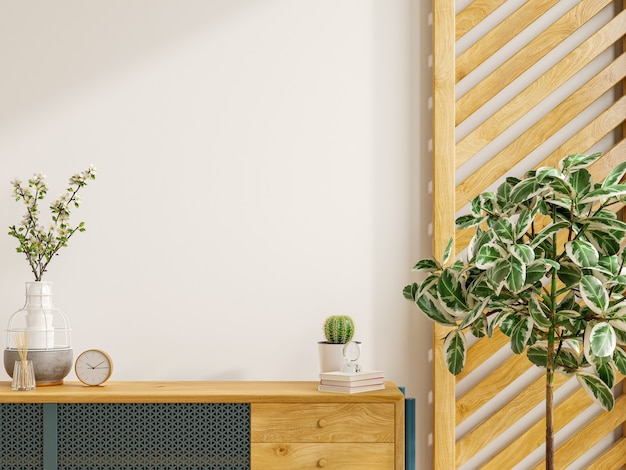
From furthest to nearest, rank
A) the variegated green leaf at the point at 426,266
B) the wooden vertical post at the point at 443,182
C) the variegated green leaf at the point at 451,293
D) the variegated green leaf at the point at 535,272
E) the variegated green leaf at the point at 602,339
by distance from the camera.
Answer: the wooden vertical post at the point at 443,182 → the variegated green leaf at the point at 426,266 → the variegated green leaf at the point at 451,293 → the variegated green leaf at the point at 535,272 → the variegated green leaf at the point at 602,339

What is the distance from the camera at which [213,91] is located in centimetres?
289

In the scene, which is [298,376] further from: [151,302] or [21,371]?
[21,371]

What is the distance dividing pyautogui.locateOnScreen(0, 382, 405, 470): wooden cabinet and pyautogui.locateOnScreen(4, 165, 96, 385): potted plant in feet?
0.54

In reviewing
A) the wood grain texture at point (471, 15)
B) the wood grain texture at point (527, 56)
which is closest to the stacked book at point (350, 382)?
the wood grain texture at point (527, 56)

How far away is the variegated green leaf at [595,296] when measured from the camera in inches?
83.5

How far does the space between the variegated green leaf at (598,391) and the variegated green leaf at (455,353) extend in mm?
362

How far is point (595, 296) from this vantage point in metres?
2.12

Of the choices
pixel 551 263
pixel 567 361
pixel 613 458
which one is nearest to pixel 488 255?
pixel 551 263

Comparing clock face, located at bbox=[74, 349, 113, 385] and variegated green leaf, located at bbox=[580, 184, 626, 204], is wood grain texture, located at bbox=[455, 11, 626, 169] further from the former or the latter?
clock face, located at bbox=[74, 349, 113, 385]

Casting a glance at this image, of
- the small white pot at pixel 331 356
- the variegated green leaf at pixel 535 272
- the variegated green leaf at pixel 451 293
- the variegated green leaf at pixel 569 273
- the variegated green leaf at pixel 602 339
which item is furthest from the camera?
the small white pot at pixel 331 356

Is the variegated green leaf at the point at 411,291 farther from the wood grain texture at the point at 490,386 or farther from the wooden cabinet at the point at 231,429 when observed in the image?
the wood grain texture at the point at 490,386

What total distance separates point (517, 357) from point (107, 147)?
5.58 ft

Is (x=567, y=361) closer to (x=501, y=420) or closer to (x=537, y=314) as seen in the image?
(x=537, y=314)

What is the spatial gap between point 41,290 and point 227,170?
78 centimetres
